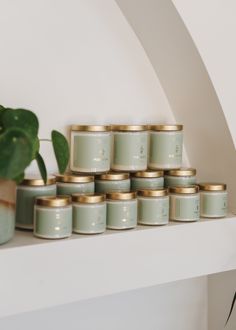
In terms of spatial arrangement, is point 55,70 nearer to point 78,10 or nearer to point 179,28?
point 78,10

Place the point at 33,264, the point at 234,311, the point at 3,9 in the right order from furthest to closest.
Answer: the point at 234,311
the point at 3,9
the point at 33,264

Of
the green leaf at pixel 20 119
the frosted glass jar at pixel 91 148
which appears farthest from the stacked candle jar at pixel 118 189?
the green leaf at pixel 20 119

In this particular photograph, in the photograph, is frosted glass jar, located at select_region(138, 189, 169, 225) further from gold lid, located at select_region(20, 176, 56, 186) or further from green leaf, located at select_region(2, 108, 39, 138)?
green leaf, located at select_region(2, 108, 39, 138)

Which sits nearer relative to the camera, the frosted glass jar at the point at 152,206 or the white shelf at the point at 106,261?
the white shelf at the point at 106,261

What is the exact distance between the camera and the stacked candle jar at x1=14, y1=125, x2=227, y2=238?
37.6 inches

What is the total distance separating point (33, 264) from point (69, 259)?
0.21 feet

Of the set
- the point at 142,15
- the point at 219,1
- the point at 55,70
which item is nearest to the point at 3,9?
the point at 55,70

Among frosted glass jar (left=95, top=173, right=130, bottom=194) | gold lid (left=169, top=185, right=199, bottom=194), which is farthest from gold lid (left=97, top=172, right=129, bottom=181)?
gold lid (left=169, top=185, right=199, bottom=194)

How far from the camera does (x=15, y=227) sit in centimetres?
99

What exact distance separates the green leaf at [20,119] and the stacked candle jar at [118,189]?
152 mm

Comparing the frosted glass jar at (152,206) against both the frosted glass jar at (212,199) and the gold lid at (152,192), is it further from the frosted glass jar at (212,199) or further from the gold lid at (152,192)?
the frosted glass jar at (212,199)

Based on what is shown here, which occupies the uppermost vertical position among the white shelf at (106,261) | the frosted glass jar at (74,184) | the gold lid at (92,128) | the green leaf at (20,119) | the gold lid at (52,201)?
the green leaf at (20,119)

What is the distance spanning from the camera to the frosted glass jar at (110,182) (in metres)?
1.05

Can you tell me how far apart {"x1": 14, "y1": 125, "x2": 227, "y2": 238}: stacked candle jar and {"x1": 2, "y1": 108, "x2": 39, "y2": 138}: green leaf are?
0.50 feet
